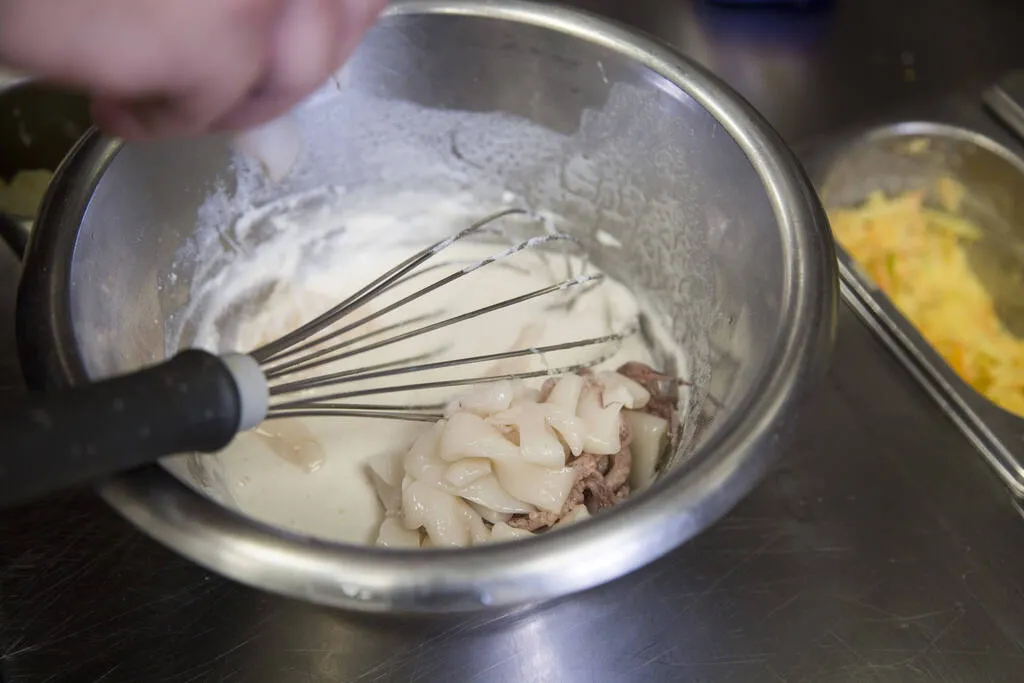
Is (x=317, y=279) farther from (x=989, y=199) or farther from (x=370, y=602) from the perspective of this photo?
(x=989, y=199)

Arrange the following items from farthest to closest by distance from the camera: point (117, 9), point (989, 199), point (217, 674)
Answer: point (989, 199) → point (217, 674) → point (117, 9)

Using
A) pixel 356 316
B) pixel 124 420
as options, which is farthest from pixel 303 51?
pixel 356 316

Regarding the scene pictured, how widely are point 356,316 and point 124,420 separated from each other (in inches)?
17.6

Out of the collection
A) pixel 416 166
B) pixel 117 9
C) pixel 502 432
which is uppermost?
pixel 117 9

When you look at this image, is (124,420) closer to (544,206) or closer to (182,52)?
(182,52)

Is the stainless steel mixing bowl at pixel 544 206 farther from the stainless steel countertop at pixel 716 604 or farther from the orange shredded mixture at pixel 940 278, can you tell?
the orange shredded mixture at pixel 940 278

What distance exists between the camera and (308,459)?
0.79 metres

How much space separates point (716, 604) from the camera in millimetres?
742

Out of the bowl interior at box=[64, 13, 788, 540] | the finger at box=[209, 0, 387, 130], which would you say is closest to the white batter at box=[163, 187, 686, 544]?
the bowl interior at box=[64, 13, 788, 540]

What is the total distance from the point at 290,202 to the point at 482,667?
507mm

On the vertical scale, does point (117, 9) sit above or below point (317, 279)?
above

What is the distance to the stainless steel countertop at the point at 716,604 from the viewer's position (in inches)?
27.7

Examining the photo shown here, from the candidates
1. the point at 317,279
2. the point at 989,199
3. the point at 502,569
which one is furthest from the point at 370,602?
the point at 989,199

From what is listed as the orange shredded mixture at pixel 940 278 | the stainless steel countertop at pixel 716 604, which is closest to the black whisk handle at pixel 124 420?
the stainless steel countertop at pixel 716 604
